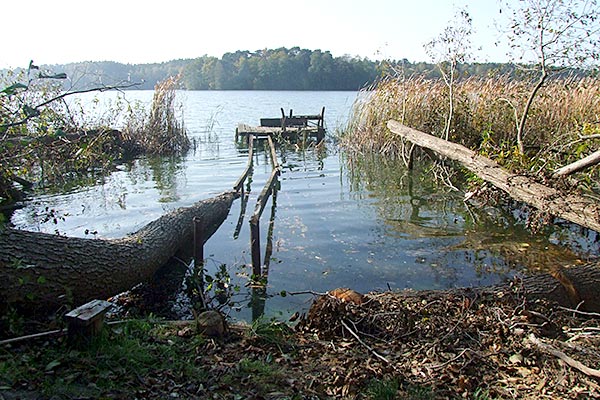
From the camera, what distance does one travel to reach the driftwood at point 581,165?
6391 mm

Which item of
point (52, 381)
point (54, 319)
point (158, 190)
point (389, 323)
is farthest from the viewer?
point (158, 190)

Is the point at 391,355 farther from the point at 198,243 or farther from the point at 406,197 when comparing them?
the point at 406,197

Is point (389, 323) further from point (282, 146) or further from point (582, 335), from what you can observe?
point (282, 146)

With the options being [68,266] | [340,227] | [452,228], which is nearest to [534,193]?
[452,228]

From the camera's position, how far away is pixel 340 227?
9.62 metres

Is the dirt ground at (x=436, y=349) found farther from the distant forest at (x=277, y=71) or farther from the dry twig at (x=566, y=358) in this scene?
the distant forest at (x=277, y=71)

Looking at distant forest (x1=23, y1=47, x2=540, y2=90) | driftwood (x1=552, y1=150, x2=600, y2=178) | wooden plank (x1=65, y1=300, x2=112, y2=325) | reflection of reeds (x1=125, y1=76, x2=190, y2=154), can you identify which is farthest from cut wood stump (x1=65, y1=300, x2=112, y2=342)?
distant forest (x1=23, y1=47, x2=540, y2=90)

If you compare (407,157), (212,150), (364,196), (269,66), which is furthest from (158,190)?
(269,66)

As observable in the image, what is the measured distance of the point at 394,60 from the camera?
15.5 meters

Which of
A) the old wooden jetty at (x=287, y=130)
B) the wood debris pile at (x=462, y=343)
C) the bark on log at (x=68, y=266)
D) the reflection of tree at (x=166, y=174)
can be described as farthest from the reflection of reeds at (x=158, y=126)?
the wood debris pile at (x=462, y=343)

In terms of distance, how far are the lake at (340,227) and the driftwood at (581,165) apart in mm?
1374

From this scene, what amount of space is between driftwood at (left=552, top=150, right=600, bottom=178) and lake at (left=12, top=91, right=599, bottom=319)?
137 centimetres

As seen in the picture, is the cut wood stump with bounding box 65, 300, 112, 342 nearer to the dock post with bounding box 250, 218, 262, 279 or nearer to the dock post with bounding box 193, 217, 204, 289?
the dock post with bounding box 193, 217, 204, 289

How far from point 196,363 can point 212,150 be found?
60.2ft
